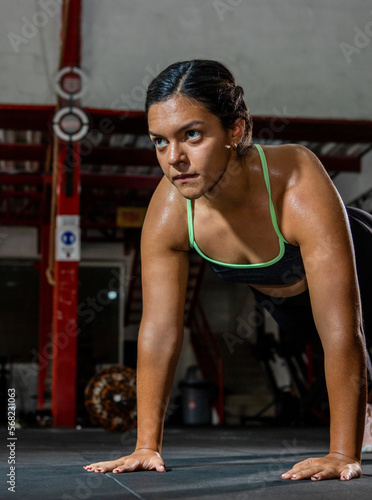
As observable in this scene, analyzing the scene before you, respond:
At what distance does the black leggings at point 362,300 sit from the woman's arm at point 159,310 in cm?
48

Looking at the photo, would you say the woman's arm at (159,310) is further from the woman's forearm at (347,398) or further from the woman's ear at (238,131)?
the woman's forearm at (347,398)

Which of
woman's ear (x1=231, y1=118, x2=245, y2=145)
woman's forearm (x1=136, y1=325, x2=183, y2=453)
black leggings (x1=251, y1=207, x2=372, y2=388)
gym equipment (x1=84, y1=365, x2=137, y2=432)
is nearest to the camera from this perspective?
woman's ear (x1=231, y1=118, x2=245, y2=145)

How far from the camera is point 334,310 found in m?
1.69

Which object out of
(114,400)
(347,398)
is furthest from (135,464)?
(114,400)

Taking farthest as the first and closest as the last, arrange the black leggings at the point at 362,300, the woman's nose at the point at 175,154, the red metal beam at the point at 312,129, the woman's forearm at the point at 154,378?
1. the red metal beam at the point at 312,129
2. the black leggings at the point at 362,300
3. the woman's forearm at the point at 154,378
4. the woman's nose at the point at 175,154

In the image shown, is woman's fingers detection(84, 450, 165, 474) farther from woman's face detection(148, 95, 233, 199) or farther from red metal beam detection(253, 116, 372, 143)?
red metal beam detection(253, 116, 372, 143)

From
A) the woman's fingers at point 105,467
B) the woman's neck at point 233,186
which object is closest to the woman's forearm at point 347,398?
the woman's neck at point 233,186

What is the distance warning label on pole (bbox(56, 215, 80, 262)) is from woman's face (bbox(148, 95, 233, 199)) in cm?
492

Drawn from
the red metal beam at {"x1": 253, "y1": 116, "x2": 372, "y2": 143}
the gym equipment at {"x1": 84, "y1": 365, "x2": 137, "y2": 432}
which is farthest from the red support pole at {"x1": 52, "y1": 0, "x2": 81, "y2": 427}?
the red metal beam at {"x1": 253, "y1": 116, "x2": 372, "y2": 143}

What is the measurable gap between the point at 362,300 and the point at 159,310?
2.49ft

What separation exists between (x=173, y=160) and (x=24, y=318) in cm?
1076

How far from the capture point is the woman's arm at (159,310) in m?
1.90

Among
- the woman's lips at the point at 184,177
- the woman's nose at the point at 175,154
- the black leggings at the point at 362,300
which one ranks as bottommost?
the black leggings at the point at 362,300

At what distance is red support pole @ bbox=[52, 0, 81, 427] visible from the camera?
20.7 feet
